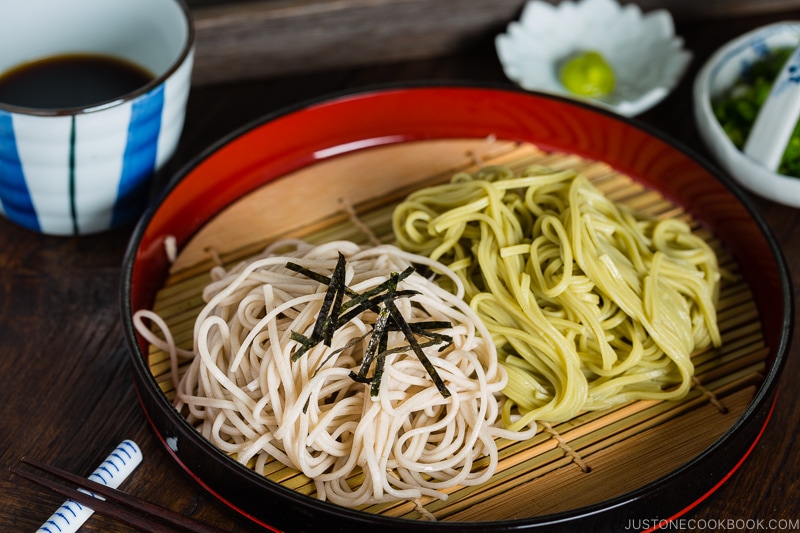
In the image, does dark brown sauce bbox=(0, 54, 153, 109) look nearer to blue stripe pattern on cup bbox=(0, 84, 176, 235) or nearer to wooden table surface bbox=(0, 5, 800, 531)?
blue stripe pattern on cup bbox=(0, 84, 176, 235)

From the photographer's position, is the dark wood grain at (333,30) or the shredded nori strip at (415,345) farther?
the dark wood grain at (333,30)

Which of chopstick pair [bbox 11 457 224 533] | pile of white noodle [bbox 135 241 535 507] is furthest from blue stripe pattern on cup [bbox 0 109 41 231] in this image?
chopstick pair [bbox 11 457 224 533]

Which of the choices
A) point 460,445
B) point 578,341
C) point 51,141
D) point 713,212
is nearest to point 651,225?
point 713,212

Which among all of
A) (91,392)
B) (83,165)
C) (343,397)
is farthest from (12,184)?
(343,397)

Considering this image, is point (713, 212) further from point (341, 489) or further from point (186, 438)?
point (186, 438)

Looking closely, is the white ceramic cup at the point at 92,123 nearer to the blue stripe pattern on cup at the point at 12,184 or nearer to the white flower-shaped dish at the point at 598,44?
the blue stripe pattern on cup at the point at 12,184

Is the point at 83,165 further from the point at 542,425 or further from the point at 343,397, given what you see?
the point at 542,425

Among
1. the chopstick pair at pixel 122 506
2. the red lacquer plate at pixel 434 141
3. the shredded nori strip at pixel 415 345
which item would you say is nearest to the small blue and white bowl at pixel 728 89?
the red lacquer plate at pixel 434 141
